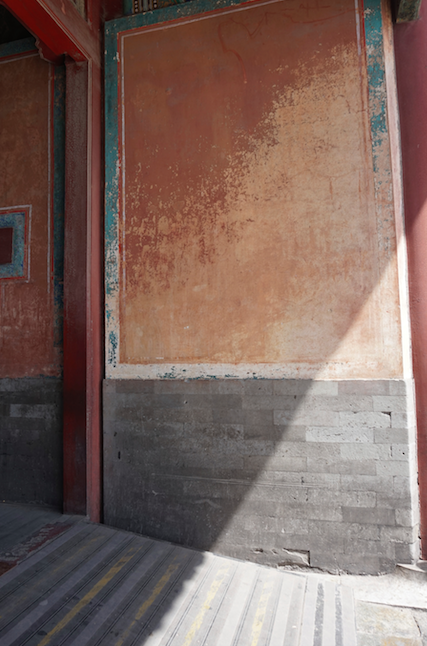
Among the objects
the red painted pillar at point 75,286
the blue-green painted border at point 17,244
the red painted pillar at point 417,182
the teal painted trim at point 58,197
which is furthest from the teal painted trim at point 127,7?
the red painted pillar at point 417,182

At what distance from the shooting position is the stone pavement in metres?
2.83

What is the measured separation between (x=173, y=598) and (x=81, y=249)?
3.19 meters

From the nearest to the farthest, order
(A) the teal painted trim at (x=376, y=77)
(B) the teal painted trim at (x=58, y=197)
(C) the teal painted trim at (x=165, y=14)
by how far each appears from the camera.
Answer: (A) the teal painted trim at (x=376, y=77) < (C) the teal painted trim at (x=165, y=14) < (B) the teal painted trim at (x=58, y=197)

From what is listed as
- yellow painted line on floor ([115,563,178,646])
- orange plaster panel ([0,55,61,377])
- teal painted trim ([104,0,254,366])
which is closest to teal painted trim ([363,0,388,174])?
teal painted trim ([104,0,254,366])

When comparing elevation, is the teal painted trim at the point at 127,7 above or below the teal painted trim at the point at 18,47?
above

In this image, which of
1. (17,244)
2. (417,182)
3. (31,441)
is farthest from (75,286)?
(417,182)

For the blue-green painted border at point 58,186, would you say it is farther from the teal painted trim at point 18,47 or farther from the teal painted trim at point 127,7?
the teal painted trim at point 127,7

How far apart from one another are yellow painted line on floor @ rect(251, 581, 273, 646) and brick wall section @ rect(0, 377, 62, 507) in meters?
2.23

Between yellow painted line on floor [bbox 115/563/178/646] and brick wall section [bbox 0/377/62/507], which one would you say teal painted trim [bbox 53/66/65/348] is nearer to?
brick wall section [bbox 0/377/62/507]

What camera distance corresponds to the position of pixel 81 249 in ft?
14.4

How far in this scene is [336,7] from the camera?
4070 millimetres

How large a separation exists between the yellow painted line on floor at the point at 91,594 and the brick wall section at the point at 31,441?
118 cm

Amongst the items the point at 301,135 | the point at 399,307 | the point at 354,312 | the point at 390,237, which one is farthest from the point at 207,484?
the point at 301,135

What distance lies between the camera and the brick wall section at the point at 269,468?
3.68 metres
